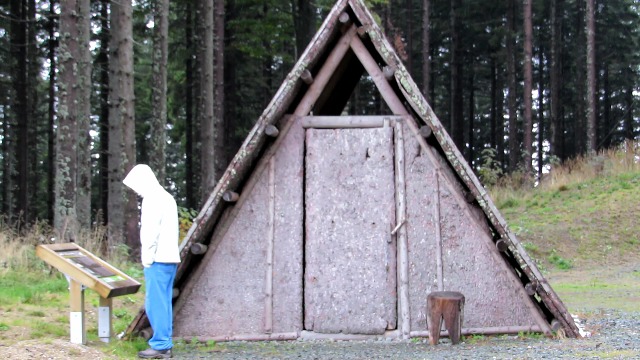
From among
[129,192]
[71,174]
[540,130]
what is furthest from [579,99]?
[71,174]

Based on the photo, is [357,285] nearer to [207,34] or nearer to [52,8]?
[207,34]

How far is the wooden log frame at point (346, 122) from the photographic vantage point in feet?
30.6

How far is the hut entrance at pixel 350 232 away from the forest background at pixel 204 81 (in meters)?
5.40

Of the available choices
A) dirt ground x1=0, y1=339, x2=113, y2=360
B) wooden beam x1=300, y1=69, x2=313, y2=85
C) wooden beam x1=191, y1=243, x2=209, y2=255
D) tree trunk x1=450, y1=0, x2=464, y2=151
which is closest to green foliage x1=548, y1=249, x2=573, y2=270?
wooden beam x1=300, y1=69, x2=313, y2=85

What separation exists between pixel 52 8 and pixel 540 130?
1102 inches

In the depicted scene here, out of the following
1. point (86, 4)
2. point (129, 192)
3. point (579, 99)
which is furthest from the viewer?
point (579, 99)

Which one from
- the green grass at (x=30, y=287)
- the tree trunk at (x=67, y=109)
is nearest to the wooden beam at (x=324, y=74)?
the green grass at (x=30, y=287)

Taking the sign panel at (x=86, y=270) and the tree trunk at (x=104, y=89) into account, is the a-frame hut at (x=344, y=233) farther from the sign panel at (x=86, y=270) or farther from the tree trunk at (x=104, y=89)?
the tree trunk at (x=104, y=89)

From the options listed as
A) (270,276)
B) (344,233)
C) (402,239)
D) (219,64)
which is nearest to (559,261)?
(402,239)

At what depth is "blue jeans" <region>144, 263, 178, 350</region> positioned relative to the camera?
7.80 metres

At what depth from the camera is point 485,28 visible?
41875 millimetres

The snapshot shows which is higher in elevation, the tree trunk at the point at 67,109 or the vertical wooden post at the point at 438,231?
the tree trunk at the point at 67,109

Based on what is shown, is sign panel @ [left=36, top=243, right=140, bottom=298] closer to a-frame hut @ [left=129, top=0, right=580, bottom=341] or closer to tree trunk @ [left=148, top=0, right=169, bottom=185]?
a-frame hut @ [left=129, top=0, right=580, bottom=341]

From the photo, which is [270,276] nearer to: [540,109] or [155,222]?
[155,222]
